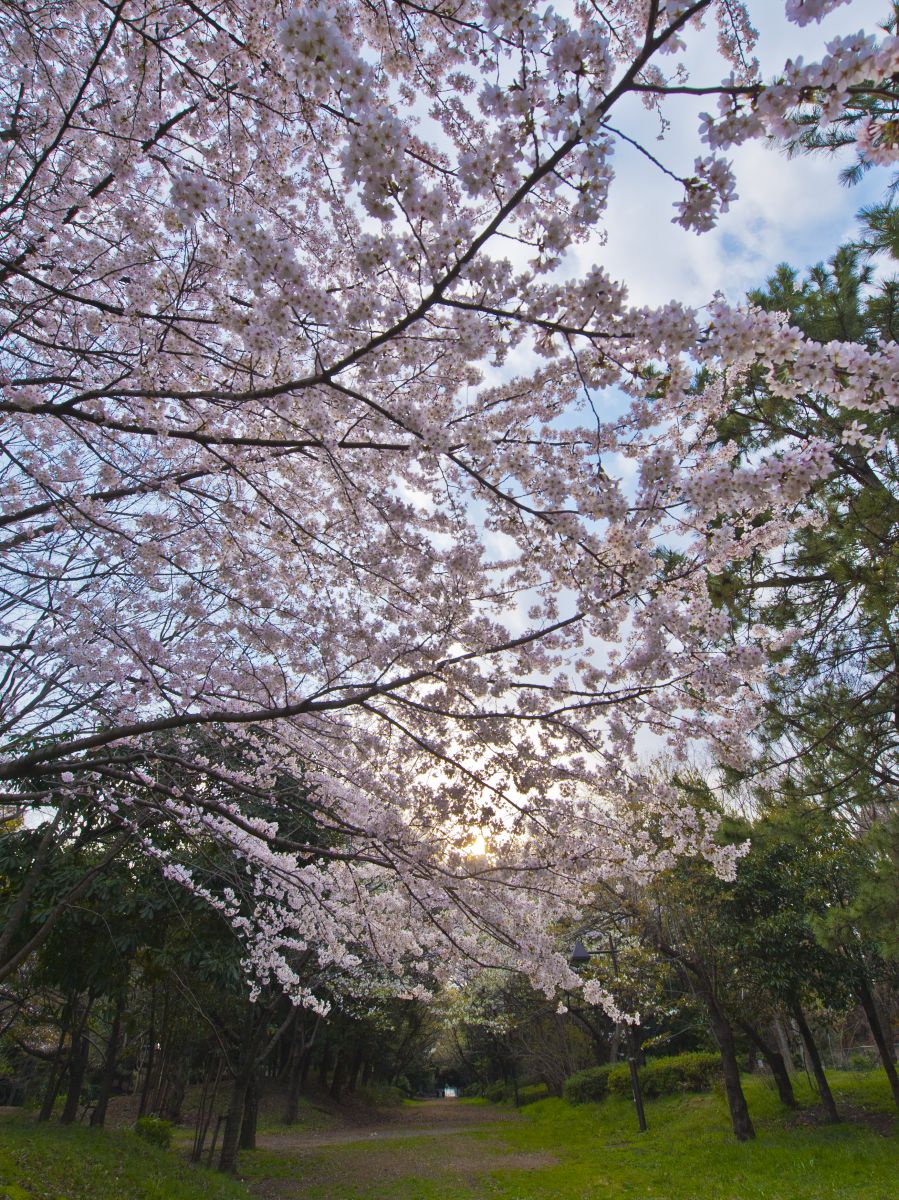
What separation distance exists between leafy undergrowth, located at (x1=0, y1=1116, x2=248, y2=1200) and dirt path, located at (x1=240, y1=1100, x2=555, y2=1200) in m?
1.22

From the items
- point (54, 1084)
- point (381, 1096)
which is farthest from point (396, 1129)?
point (54, 1084)

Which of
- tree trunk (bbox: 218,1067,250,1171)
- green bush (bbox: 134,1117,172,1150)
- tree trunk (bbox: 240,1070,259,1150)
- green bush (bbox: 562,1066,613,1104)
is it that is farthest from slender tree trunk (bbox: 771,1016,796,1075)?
green bush (bbox: 134,1117,172,1150)

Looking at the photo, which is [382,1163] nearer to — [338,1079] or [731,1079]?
[731,1079]

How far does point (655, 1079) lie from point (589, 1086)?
2184mm

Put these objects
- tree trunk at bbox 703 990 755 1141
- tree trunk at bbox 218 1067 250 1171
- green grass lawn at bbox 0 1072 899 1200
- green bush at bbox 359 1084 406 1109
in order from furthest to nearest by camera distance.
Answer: green bush at bbox 359 1084 406 1109 → tree trunk at bbox 218 1067 250 1171 → tree trunk at bbox 703 990 755 1141 → green grass lawn at bbox 0 1072 899 1200

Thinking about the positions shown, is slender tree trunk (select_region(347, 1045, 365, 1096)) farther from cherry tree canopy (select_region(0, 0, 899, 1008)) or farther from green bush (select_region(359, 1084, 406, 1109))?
cherry tree canopy (select_region(0, 0, 899, 1008))

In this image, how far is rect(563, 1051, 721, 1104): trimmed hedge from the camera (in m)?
13.2

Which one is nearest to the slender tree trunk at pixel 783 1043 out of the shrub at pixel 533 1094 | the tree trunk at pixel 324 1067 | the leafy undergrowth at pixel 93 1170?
the shrub at pixel 533 1094

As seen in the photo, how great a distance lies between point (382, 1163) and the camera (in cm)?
1096

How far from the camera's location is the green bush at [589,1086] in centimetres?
1525

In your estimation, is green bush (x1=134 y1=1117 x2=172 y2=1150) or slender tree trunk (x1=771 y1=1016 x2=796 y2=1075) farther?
slender tree trunk (x1=771 y1=1016 x2=796 y2=1075)

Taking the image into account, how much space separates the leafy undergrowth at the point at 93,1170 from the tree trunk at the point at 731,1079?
647 cm

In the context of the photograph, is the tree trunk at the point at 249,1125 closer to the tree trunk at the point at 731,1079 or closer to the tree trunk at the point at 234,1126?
the tree trunk at the point at 234,1126

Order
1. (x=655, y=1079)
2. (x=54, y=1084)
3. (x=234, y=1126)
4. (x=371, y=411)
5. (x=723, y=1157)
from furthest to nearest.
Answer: (x=655, y=1079) < (x=54, y=1084) < (x=234, y=1126) < (x=723, y=1157) < (x=371, y=411)
